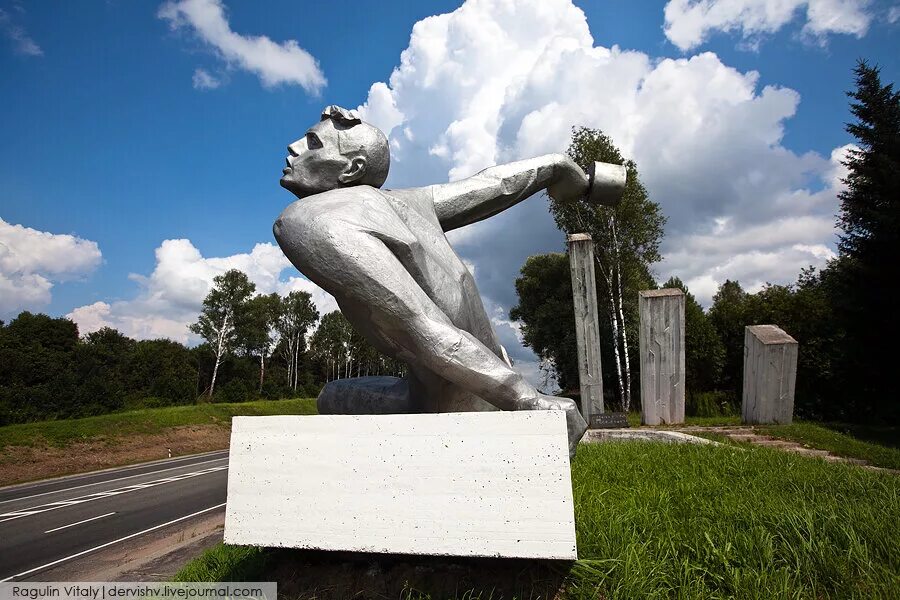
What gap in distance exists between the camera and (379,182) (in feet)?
6.80

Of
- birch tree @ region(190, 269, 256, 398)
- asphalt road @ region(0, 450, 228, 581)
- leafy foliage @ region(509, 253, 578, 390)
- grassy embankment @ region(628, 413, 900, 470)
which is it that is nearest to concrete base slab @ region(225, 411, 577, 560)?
asphalt road @ region(0, 450, 228, 581)

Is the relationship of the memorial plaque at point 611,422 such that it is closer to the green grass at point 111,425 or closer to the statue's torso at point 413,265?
the green grass at point 111,425

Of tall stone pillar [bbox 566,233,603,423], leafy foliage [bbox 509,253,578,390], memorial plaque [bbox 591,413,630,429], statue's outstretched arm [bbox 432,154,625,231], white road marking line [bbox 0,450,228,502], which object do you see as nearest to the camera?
statue's outstretched arm [bbox 432,154,625,231]

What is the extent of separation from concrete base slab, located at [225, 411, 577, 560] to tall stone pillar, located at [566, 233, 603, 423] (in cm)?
1090

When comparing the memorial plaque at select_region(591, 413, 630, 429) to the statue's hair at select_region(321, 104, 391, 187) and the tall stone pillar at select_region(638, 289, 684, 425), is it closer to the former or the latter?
the tall stone pillar at select_region(638, 289, 684, 425)

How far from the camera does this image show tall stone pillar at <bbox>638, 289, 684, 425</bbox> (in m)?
11.1

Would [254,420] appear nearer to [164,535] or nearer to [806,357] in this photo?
[164,535]

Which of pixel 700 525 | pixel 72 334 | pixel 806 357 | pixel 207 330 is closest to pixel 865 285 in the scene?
pixel 806 357

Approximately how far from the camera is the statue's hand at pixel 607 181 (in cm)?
230

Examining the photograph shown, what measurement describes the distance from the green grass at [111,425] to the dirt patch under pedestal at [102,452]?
0.22 m

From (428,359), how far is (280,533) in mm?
661

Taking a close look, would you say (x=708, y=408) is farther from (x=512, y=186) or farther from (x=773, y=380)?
(x=512, y=186)

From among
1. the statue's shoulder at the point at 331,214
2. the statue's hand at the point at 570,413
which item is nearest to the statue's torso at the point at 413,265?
the statue's shoulder at the point at 331,214

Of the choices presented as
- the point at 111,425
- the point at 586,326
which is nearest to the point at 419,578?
the point at 586,326
